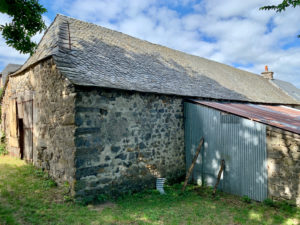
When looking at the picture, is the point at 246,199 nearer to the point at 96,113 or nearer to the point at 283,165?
the point at 283,165

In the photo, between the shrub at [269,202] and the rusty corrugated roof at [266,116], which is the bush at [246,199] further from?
the rusty corrugated roof at [266,116]

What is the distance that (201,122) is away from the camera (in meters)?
7.78

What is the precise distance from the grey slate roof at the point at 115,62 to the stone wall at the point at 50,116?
1.84 feet

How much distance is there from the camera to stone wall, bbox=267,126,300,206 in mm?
5609

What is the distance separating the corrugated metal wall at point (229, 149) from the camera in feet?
20.7

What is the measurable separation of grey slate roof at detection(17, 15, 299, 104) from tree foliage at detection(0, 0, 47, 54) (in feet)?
2.42

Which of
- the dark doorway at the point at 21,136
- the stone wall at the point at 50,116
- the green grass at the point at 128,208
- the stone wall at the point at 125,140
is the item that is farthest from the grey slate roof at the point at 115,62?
the green grass at the point at 128,208

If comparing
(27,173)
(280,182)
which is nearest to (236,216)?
(280,182)

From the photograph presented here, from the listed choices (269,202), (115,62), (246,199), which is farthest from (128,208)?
(115,62)

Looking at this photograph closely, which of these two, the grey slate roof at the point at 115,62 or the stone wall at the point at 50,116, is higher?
the grey slate roof at the point at 115,62

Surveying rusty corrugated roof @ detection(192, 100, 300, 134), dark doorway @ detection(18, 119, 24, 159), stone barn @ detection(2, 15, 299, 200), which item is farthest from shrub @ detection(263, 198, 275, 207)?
dark doorway @ detection(18, 119, 24, 159)

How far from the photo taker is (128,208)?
5438 mm

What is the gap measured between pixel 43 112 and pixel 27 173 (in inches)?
80.1

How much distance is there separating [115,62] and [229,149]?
5.01 metres
